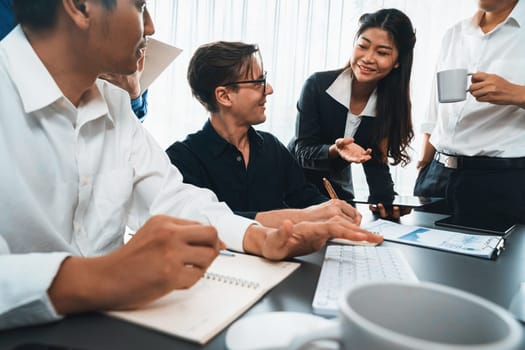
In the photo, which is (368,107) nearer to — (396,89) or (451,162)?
(396,89)

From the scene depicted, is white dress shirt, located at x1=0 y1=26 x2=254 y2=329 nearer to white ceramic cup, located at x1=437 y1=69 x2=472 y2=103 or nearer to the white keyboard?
the white keyboard

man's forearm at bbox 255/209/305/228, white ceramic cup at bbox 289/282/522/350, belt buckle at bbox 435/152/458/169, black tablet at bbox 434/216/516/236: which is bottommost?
black tablet at bbox 434/216/516/236

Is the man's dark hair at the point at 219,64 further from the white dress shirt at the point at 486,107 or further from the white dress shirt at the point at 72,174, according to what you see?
the white dress shirt at the point at 486,107

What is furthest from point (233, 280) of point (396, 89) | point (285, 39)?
point (285, 39)

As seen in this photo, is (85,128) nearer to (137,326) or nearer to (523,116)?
(137,326)

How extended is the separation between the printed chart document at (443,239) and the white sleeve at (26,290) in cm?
74

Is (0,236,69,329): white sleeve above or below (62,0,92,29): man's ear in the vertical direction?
below

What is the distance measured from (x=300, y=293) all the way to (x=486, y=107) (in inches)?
58.0

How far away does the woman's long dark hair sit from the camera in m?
1.81

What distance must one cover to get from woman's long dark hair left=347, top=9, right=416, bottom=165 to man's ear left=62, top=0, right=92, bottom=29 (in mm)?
1389

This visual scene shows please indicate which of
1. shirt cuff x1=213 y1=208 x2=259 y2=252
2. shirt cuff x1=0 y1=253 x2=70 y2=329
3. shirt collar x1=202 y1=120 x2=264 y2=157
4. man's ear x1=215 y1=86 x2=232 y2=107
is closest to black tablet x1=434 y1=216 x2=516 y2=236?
shirt cuff x1=213 y1=208 x2=259 y2=252

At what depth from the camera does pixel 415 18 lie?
2830mm

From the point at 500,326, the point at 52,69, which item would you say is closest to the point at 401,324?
the point at 500,326

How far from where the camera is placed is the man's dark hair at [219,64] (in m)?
1.54
